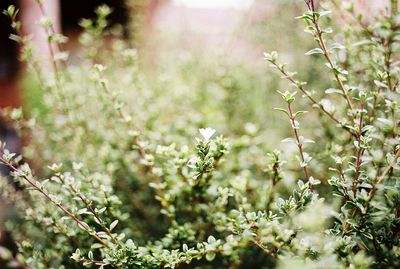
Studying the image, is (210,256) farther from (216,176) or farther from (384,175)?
(384,175)

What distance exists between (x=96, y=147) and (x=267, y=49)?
204 centimetres

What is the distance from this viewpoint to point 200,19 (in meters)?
7.07

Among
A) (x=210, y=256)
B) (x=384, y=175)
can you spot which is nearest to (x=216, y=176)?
(x=210, y=256)

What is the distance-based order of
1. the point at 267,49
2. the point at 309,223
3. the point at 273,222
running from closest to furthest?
the point at 309,223 → the point at 273,222 → the point at 267,49

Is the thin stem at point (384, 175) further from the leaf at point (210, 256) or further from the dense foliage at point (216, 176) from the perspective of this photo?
the leaf at point (210, 256)

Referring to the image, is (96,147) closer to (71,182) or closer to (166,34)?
(71,182)

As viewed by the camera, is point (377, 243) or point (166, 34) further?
point (166, 34)

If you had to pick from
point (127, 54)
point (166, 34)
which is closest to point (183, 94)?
point (127, 54)

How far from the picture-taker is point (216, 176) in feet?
5.95

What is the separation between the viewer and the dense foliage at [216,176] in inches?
46.3

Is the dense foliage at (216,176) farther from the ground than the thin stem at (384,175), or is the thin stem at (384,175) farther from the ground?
the thin stem at (384,175)

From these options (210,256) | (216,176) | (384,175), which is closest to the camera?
(384,175)

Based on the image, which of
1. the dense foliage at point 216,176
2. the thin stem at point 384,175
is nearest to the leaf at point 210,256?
the dense foliage at point 216,176

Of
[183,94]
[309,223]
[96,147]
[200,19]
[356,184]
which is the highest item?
[309,223]
